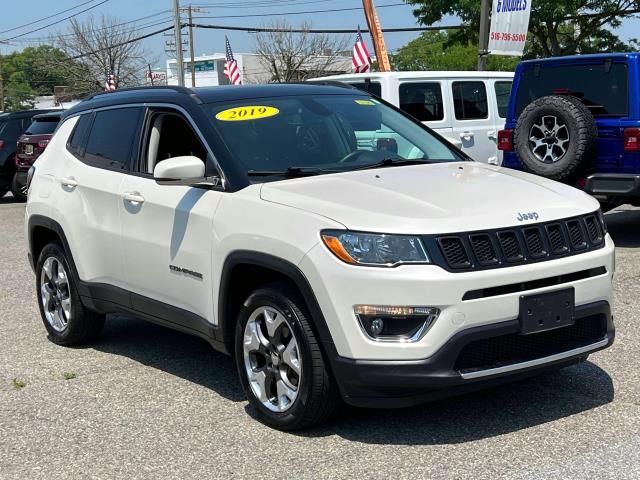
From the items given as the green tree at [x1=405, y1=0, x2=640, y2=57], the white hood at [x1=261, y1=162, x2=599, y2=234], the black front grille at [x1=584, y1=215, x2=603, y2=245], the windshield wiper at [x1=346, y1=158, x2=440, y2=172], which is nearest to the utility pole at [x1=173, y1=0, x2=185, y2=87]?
the green tree at [x1=405, y1=0, x2=640, y2=57]

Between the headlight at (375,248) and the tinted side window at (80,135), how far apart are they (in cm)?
282

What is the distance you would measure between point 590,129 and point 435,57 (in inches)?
2590

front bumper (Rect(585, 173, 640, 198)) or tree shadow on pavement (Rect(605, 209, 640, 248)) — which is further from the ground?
front bumper (Rect(585, 173, 640, 198))

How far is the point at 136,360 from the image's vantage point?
5.98m

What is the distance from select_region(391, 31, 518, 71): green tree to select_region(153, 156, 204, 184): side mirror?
49789 mm

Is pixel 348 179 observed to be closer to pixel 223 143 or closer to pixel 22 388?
pixel 223 143

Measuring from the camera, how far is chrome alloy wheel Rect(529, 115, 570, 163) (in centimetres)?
902

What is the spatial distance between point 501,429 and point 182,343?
2743 millimetres

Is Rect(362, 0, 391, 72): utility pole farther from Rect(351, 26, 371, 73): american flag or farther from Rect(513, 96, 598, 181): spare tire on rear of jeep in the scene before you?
Rect(513, 96, 598, 181): spare tire on rear of jeep

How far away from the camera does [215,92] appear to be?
5285 mm

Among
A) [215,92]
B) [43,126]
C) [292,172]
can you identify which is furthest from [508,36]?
[292,172]

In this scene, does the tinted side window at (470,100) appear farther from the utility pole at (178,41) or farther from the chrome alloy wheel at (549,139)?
the utility pole at (178,41)

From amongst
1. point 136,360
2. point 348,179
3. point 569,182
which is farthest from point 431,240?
point 569,182

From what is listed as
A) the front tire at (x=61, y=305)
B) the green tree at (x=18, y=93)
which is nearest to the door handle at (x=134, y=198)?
the front tire at (x=61, y=305)
